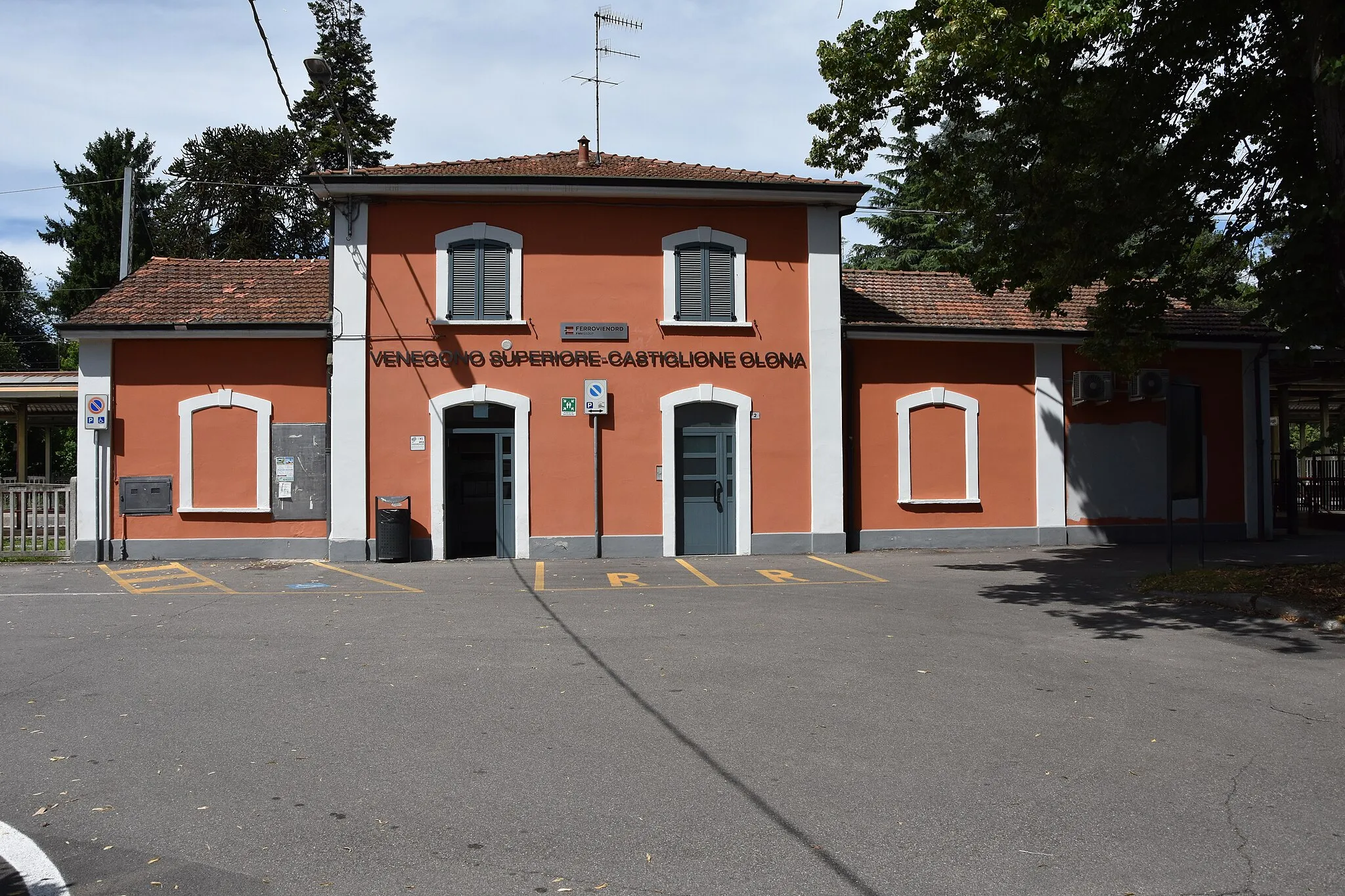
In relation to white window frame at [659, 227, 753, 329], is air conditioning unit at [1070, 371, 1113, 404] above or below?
below

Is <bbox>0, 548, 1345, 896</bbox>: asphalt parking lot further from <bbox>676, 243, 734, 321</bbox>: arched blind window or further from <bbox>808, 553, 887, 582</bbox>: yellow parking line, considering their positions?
<bbox>676, 243, 734, 321</bbox>: arched blind window

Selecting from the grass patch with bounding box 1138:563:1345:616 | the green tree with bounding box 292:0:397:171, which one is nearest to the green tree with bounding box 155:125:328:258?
the green tree with bounding box 292:0:397:171

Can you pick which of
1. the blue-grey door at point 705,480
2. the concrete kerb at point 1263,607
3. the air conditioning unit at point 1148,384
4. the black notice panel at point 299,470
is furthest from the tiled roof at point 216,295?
the air conditioning unit at point 1148,384

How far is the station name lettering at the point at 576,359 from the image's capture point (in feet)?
54.8

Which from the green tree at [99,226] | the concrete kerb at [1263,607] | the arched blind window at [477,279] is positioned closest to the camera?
the concrete kerb at [1263,607]

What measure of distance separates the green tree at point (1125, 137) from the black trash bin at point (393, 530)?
8518 millimetres

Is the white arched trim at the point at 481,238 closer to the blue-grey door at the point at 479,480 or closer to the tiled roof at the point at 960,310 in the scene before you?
the blue-grey door at the point at 479,480

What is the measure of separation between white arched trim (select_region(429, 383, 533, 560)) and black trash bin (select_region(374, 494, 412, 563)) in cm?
47

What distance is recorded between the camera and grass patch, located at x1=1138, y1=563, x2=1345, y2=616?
10221 millimetres

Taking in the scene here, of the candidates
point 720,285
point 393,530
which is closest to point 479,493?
point 393,530

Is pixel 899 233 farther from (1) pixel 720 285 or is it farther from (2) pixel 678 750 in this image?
(2) pixel 678 750

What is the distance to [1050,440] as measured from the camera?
18250 mm

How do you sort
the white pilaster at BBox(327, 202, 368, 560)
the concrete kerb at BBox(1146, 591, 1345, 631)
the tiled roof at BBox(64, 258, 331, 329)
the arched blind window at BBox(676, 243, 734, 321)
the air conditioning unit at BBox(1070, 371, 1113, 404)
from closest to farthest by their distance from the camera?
the concrete kerb at BBox(1146, 591, 1345, 631), the white pilaster at BBox(327, 202, 368, 560), the tiled roof at BBox(64, 258, 331, 329), the arched blind window at BBox(676, 243, 734, 321), the air conditioning unit at BBox(1070, 371, 1113, 404)

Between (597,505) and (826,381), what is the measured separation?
443 centimetres
